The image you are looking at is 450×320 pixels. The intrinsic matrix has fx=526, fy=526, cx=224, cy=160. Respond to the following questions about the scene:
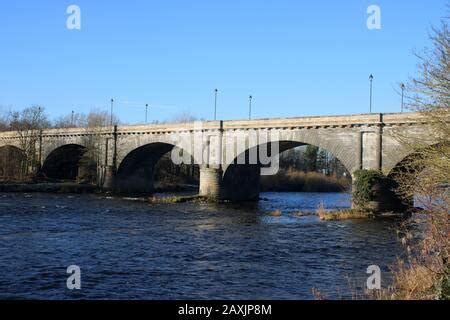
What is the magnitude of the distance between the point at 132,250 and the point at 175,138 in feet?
120

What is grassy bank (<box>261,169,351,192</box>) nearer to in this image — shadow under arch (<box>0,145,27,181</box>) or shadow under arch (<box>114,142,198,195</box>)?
shadow under arch (<box>114,142,198,195</box>)

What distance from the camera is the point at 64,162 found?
79.9 m

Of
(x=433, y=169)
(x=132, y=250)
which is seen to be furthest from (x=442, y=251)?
(x=132, y=250)

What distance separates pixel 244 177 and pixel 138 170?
1809cm

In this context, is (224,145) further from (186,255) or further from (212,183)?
(186,255)

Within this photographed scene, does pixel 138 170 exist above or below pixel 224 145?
below

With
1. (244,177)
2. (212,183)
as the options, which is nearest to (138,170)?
(244,177)

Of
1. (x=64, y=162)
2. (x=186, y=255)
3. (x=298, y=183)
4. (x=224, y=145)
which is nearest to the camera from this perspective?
(x=186, y=255)

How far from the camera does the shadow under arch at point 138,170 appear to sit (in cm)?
6475

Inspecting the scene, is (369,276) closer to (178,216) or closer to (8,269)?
(8,269)

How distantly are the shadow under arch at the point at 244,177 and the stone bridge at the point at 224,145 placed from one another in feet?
0.34

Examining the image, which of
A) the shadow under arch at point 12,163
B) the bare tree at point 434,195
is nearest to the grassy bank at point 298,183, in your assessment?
the shadow under arch at point 12,163

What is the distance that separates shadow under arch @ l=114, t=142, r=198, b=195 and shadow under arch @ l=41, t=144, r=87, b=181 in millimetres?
9435

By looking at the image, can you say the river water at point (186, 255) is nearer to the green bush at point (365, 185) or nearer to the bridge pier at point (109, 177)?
the green bush at point (365, 185)
